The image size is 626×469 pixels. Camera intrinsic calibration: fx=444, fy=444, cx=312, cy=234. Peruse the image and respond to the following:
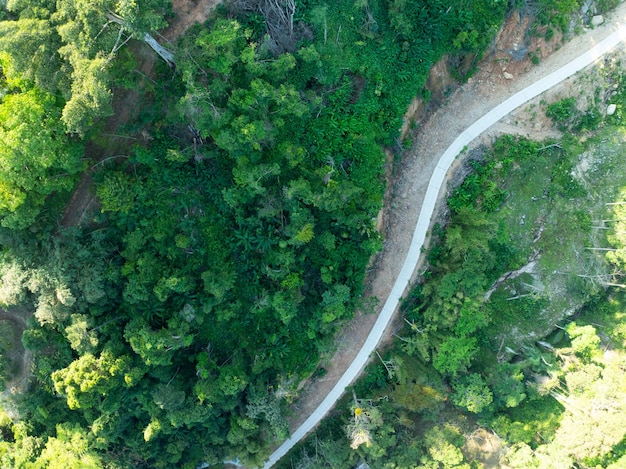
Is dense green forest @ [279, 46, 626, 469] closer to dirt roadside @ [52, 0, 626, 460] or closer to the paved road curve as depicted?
the paved road curve

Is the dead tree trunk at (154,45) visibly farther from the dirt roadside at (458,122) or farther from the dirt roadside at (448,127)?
the dirt roadside at (458,122)

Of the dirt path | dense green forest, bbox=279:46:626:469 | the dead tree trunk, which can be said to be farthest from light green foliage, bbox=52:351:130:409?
the dead tree trunk

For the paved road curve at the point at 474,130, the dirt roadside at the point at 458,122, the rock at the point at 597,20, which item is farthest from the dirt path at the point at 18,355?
the rock at the point at 597,20

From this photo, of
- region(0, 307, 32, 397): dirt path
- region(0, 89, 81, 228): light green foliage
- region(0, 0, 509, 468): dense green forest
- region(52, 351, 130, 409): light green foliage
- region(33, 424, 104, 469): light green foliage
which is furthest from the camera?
region(0, 307, 32, 397): dirt path

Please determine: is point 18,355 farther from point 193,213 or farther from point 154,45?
point 154,45

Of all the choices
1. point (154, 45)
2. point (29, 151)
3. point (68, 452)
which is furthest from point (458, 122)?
point (68, 452)

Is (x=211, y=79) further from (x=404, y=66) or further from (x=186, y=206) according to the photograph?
(x=404, y=66)

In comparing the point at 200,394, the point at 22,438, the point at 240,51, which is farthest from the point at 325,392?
the point at 240,51
